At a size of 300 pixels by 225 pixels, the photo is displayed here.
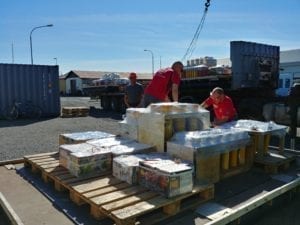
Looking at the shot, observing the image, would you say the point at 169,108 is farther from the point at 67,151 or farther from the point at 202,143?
the point at 67,151

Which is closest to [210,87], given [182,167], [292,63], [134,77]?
[134,77]

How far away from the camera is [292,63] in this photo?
30750mm

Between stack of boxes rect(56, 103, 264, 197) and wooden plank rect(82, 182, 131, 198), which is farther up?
stack of boxes rect(56, 103, 264, 197)

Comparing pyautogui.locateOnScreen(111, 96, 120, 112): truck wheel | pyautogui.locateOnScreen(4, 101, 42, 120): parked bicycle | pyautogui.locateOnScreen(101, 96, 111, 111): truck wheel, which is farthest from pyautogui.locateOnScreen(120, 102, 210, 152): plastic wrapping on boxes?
pyautogui.locateOnScreen(101, 96, 111, 111): truck wheel

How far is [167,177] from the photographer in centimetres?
323

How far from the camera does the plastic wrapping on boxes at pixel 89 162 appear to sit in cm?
385

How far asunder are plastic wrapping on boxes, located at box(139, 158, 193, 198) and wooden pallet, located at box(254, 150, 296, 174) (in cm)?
180

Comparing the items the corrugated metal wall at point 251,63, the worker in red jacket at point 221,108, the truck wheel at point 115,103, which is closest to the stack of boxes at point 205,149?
the worker in red jacket at point 221,108

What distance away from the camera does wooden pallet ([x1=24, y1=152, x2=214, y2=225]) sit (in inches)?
118

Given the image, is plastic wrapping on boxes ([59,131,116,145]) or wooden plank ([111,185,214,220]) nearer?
wooden plank ([111,185,214,220])

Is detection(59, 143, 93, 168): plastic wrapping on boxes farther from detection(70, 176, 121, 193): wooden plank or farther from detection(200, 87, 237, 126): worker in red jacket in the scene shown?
detection(200, 87, 237, 126): worker in red jacket

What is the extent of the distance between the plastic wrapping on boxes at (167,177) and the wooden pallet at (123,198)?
0.20 ft

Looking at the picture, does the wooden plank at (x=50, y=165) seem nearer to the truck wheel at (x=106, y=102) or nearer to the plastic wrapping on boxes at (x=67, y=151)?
the plastic wrapping on boxes at (x=67, y=151)

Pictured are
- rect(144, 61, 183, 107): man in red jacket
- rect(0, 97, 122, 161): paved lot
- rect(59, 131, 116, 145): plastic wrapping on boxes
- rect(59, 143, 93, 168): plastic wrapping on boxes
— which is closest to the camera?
rect(59, 143, 93, 168): plastic wrapping on boxes
